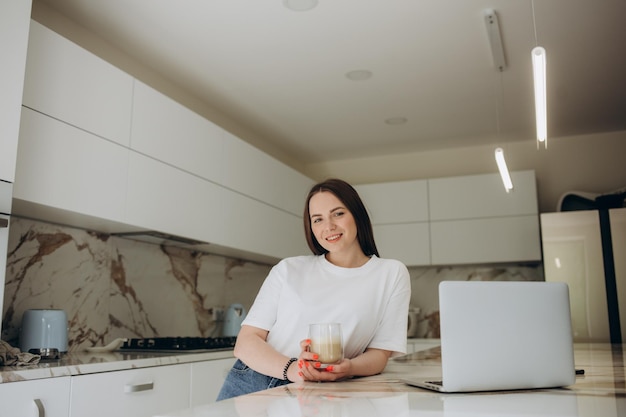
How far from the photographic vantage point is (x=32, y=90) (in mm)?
2402

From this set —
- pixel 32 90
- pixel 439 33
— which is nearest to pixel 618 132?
pixel 439 33

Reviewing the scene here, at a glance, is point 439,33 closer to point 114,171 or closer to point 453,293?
point 114,171

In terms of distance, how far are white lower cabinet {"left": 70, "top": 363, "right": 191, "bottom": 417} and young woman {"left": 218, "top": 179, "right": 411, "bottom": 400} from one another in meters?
0.73

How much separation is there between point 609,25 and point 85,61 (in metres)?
2.60

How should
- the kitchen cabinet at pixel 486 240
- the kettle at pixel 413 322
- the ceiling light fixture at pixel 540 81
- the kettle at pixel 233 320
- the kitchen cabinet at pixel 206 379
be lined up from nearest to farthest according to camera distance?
the ceiling light fixture at pixel 540 81
the kitchen cabinet at pixel 206 379
the kettle at pixel 233 320
the kitchen cabinet at pixel 486 240
the kettle at pixel 413 322

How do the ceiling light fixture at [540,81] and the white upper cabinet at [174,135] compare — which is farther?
the white upper cabinet at [174,135]

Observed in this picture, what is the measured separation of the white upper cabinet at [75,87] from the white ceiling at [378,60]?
1.29ft

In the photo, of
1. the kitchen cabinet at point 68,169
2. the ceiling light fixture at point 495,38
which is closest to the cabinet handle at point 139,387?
the kitchen cabinet at point 68,169

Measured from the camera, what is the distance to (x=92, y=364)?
2270 millimetres

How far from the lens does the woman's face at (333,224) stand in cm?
175

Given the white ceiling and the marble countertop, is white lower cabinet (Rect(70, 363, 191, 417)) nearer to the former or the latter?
the marble countertop

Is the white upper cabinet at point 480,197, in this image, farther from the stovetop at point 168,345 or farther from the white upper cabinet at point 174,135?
the stovetop at point 168,345

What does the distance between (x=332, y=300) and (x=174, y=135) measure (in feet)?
6.30

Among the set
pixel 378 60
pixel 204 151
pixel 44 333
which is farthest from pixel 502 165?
pixel 44 333
